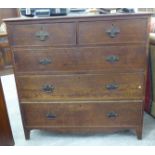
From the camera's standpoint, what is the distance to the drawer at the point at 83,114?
61.6 inches

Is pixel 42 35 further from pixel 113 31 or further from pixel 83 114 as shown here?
pixel 83 114

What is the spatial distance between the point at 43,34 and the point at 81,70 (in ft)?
1.12

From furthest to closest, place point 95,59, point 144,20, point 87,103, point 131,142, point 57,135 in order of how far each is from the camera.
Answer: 1. point 57,135
2. point 131,142
3. point 87,103
4. point 95,59
5. point 144,20

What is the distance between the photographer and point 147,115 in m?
2.01

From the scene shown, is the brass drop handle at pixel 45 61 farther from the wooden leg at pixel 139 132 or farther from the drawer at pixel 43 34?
the wooden leg at pixel 139 132

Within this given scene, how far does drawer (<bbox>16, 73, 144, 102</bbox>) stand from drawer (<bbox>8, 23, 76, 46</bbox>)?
9.4 inches

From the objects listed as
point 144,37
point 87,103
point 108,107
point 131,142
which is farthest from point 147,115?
point 144,37

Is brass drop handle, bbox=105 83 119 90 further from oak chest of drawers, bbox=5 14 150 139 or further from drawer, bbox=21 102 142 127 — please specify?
drawer, bbox=21 102 142 127

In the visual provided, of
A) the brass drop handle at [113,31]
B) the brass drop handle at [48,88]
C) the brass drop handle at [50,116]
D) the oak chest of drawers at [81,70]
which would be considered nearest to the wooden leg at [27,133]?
the oak chest of drawers at [81,70]

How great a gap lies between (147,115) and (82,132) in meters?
0.71

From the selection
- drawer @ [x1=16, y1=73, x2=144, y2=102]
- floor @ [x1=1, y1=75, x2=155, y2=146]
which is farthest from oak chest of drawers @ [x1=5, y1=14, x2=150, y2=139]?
floor @ [x1=1, y1=75, x2=155, y2=146]

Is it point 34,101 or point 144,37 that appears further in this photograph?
point 34,101

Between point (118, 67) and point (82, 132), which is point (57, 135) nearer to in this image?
point (82, 132)

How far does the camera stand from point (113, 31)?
1.34 m
